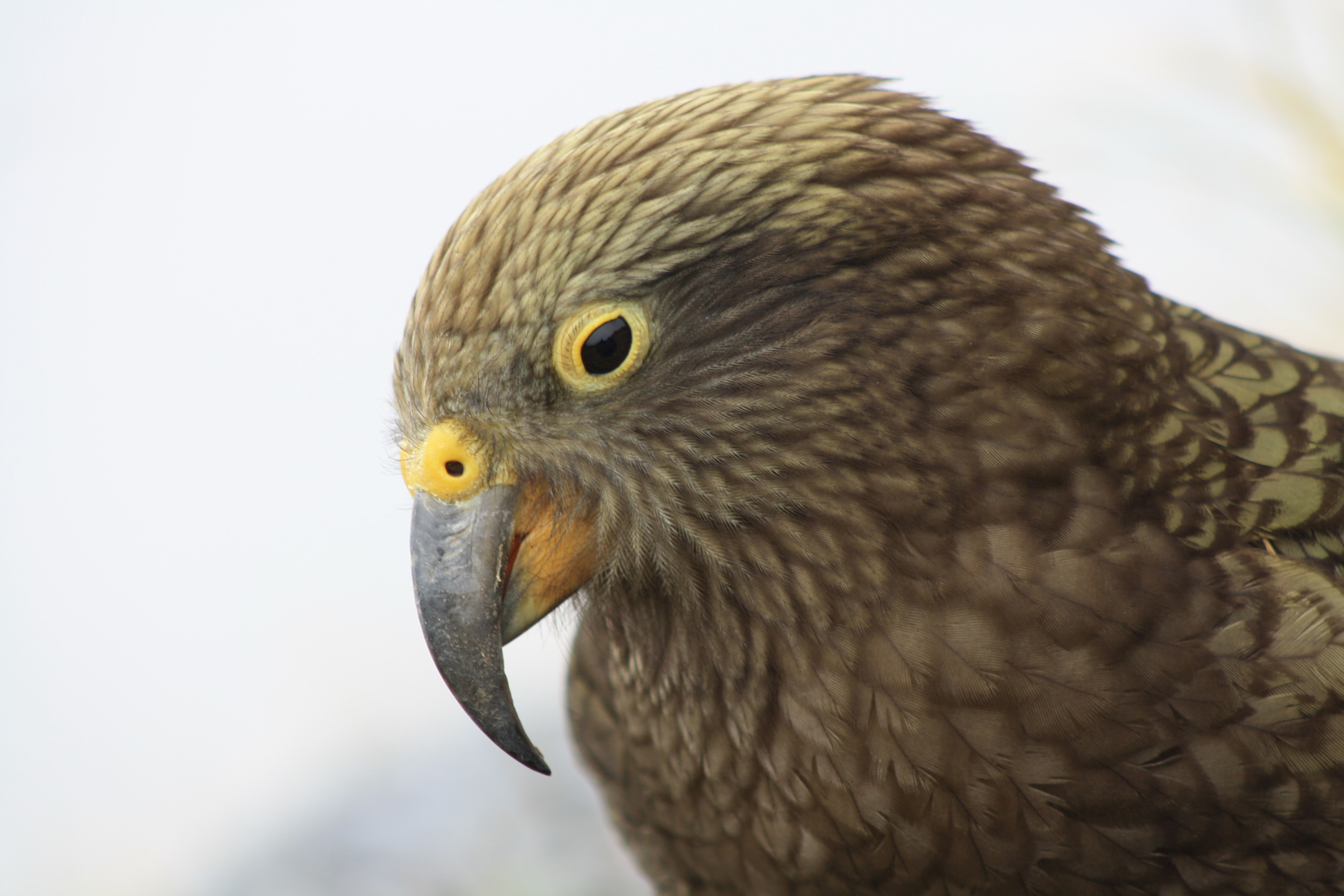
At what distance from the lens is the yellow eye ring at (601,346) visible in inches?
70.1

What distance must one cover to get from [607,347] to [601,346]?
0.01 m

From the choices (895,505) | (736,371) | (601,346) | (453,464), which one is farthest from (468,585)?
(895,505)

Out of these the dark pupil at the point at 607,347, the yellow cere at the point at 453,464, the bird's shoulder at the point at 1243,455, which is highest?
the dark pupil at the point at 607,347

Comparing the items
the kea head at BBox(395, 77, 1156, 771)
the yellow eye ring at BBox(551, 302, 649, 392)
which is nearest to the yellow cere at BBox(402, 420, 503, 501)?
the kea head at BBox(395, 77, 1156, 771)

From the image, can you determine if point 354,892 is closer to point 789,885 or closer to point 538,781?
point 538,781

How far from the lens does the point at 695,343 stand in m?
1.82

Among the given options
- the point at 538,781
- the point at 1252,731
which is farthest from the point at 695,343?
the point at 538,781

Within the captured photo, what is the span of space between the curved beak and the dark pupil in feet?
0.78

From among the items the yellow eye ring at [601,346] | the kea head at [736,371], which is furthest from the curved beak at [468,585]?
the yellow eye ring at [601,346]

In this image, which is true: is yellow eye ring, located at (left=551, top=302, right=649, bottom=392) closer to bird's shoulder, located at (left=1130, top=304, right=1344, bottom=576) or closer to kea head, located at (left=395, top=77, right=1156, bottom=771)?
kea head, located at (left=395, top=77, right=1156, bottom=771)

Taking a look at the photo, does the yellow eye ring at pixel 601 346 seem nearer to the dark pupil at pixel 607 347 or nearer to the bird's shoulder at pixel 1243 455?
the dark pupil at pixel 607 347

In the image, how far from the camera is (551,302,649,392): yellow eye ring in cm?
178

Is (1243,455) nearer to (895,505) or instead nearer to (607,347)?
(895,505)

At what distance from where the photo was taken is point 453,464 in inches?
71.7
